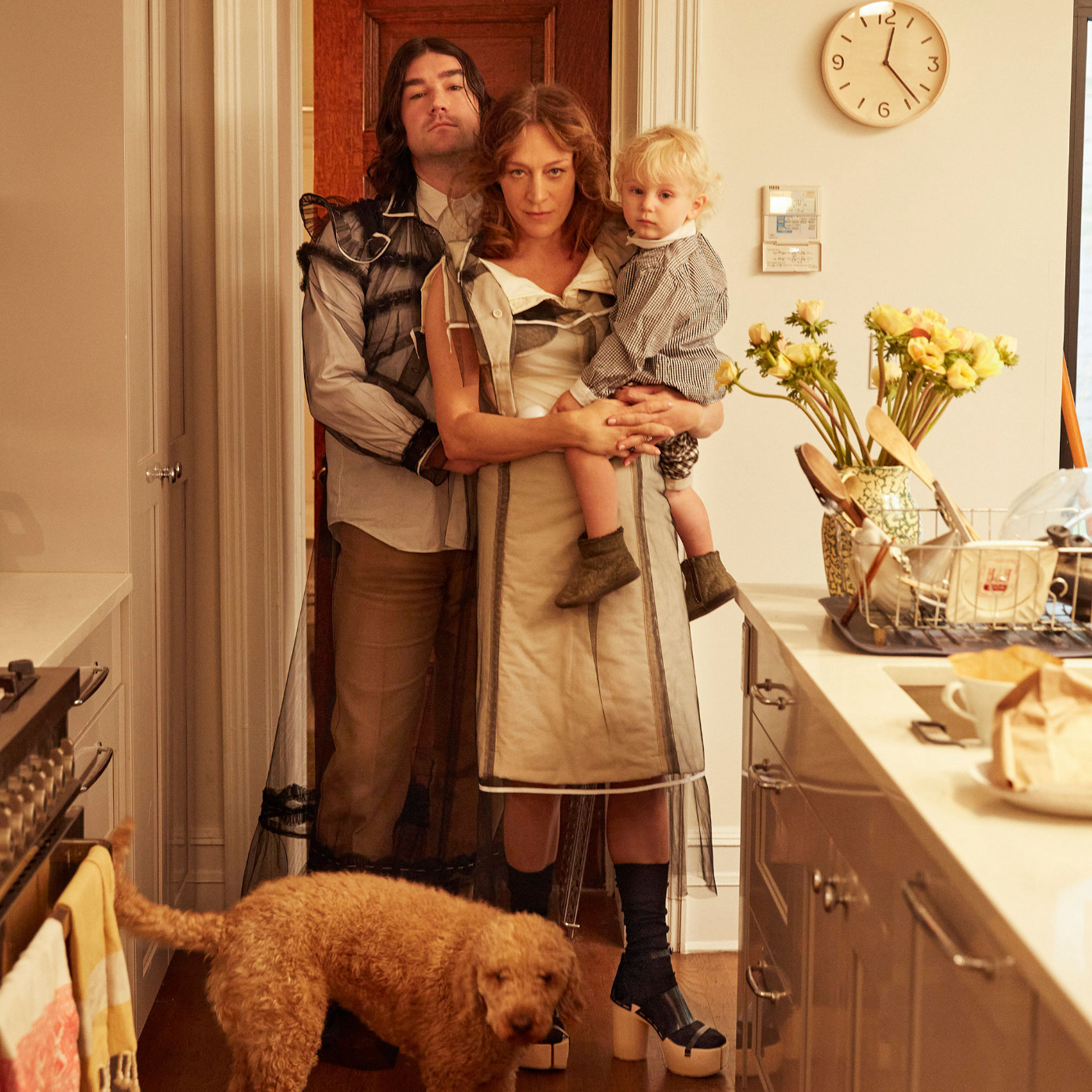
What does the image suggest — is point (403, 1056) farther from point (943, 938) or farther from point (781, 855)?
point (943, 938)

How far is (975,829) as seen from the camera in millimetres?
→ 945

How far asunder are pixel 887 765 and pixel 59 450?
1.49 m

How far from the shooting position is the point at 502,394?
206cm

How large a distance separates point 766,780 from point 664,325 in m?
0.75

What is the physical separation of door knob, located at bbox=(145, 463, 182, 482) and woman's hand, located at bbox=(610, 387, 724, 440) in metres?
0.87

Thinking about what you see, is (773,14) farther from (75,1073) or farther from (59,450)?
(75,1073)

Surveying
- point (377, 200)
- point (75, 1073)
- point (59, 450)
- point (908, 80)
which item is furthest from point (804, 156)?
point (75, 1073)

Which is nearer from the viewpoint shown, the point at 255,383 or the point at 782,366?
the point at 782,366

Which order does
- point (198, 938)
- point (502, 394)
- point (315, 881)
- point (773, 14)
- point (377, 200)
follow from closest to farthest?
1. point (198, 938)
2. point (315, 881)
3. point (502, 394)
4. point (377, 200)
5. point (773, 14)

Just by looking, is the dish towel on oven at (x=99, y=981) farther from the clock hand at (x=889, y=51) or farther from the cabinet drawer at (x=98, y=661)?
the clock hand at (x=889, y=51)

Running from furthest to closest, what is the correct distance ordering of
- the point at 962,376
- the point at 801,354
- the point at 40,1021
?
the point at 801,354 → the point at 962,376 → the point at 40,1021

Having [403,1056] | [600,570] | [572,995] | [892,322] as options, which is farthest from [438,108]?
[403,1056]

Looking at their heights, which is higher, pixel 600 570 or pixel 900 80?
pixel 900 80

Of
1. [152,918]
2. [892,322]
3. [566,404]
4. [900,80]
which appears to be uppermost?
[900,80]
